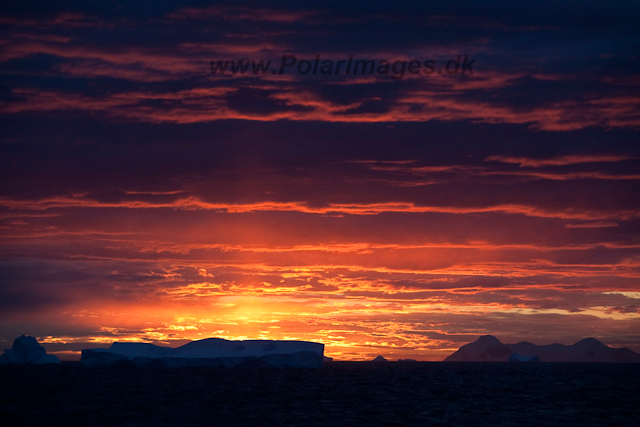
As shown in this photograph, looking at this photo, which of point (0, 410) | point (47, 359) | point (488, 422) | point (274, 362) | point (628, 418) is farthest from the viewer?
point (47, 359)

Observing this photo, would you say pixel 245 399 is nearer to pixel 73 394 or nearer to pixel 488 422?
pixel 73 394

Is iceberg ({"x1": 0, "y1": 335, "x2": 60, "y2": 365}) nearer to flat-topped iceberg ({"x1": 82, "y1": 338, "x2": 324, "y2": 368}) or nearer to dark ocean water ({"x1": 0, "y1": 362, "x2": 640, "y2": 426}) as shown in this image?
flat-topped iceberg ({"x1": 82, "y1": 338, "x2": 324, "y2": 368})

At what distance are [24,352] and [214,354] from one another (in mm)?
47190

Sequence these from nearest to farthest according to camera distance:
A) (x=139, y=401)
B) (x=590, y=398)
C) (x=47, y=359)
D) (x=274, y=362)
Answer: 1. (x=139, y=401)
2. (x=590, y=398)
3. (x=274, y=362)
4. (x=47, y=359)

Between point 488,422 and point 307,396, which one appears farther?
point 307,396

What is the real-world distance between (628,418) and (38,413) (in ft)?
110

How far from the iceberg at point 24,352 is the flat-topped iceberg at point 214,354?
30.3m

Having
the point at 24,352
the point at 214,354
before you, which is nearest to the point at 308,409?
the point at 214,354

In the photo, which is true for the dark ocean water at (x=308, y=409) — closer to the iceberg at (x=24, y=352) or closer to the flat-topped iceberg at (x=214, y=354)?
the flat-topped iceberg at (x=214, y=354)

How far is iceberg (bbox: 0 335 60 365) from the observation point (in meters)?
130

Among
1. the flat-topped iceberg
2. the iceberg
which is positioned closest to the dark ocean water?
the flat-topped iceberg

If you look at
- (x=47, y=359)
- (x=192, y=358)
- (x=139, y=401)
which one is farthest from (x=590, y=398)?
(x=47, y=359)

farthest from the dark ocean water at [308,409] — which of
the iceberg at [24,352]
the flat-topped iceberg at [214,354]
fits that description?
the iceberg at [24,352]

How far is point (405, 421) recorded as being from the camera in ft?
104
